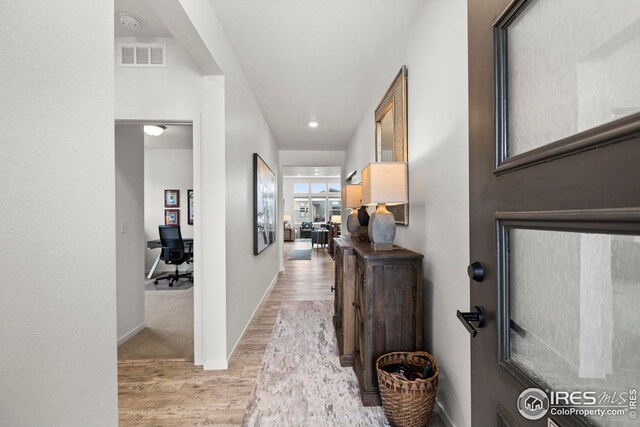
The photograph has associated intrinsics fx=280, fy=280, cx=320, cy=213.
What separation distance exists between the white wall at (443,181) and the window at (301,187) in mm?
11849

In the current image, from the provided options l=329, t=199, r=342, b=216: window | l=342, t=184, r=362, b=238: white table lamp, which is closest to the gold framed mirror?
l=342, t=184, r=362, b=238: white table lamp

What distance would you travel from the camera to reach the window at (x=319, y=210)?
549 inches

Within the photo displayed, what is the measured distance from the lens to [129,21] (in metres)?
2.10

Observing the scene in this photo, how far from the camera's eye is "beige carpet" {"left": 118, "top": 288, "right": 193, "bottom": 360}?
98.7 inches

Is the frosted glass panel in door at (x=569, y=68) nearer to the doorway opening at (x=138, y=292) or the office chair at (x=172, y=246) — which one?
the doorway opening at (x=138, y=292)

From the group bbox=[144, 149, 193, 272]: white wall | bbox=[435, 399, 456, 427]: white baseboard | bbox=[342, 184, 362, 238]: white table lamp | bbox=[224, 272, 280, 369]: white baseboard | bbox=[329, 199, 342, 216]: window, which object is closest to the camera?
bbox=[435, 399, 456, 427]: white baseboard

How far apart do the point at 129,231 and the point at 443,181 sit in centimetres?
304

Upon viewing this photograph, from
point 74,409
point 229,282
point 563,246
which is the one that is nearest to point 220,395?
point 229,282

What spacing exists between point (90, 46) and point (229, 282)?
6.08 ft

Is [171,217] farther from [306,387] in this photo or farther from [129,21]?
[306,387]

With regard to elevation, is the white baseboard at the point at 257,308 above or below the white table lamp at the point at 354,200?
below

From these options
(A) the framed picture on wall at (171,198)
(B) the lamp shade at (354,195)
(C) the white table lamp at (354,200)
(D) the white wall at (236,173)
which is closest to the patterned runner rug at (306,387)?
(D) the white wall at (236,173)

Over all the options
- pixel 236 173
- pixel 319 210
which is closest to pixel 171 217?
pixel 236 173

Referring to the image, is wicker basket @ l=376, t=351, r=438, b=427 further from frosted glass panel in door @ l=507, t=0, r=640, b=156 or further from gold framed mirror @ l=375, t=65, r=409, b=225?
frosted glass panel in door @ l=507, t=0, r=640, b=156
